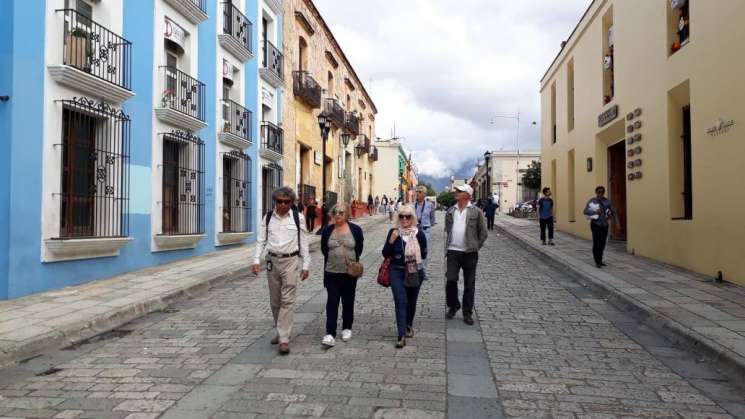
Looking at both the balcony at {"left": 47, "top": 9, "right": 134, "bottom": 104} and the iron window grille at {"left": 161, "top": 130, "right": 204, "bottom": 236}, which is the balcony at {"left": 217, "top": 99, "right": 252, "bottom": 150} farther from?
the balcony at {"left": 47, "top": 9, "right": 134, "bottom": 104}

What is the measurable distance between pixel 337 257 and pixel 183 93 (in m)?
8.43

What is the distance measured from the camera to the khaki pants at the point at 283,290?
532cm

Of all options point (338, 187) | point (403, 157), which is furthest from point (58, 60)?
point (403, 157)

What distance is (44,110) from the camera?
802cm

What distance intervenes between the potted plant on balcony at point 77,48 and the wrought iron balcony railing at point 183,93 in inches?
95.7

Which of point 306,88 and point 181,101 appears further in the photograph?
point 306,88

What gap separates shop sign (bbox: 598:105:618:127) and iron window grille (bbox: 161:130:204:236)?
1031 cm

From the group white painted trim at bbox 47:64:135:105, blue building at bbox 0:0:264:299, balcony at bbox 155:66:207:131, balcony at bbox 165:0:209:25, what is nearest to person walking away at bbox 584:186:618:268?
blue building at bbox 0:0:264:299

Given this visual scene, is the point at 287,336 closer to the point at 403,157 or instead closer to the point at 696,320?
the point at 696,320

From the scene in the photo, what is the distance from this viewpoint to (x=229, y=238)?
14.8 metres

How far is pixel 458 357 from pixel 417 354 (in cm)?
39

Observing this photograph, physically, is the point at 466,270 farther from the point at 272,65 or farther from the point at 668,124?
the point at 272,65

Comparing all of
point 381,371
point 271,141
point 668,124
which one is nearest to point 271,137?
point 271,141

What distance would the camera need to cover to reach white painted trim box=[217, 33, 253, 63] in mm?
14195
